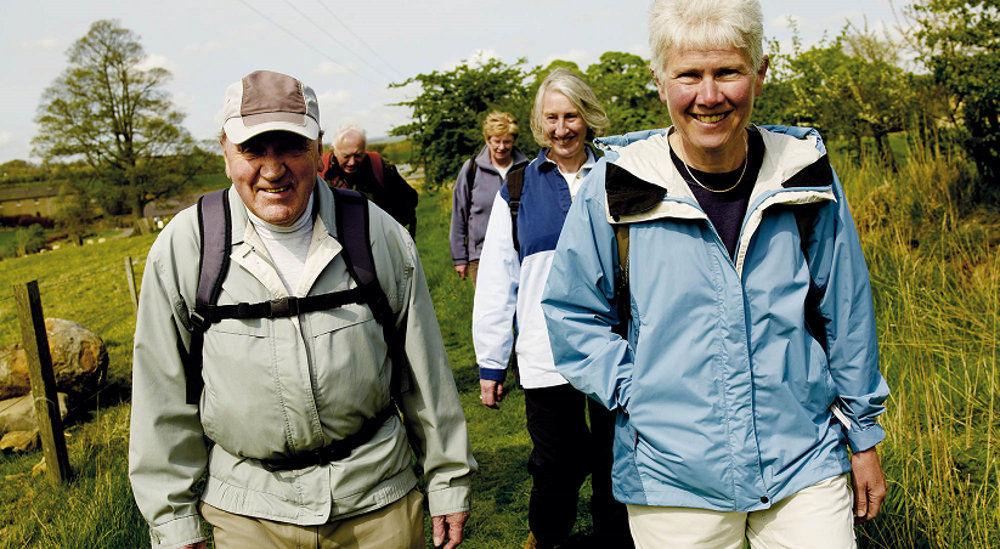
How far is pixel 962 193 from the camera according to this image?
634cm

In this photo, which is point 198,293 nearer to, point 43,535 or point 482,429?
point 43,535

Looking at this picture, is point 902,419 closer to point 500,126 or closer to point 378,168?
point 500,126

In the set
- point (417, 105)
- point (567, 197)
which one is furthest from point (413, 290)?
point (417, 105)

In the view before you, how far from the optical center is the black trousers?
309 centimetres

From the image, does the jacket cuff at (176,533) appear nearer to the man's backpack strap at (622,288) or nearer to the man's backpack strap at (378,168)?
the man's backpack strap at (622,288)

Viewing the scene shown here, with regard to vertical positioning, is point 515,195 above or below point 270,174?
below

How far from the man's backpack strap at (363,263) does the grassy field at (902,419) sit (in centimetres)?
A: 187

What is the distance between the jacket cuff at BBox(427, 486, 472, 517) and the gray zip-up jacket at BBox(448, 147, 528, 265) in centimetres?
374

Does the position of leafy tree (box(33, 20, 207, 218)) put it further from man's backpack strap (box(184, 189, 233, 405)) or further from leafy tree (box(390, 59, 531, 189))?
man's backpack strap (box(184, 189, 233, 405))

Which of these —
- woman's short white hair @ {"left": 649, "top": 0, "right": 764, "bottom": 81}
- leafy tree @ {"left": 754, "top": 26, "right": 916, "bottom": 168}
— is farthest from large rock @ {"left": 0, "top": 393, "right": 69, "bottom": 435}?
leafy tree @ {"left": 754, "top": 26, "right": 916, "bottom": 168}

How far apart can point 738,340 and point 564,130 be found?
180 centimetres

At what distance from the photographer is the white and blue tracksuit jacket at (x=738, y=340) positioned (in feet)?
5.97

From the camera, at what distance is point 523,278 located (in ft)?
10.4

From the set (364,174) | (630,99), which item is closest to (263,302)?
(364,174)
